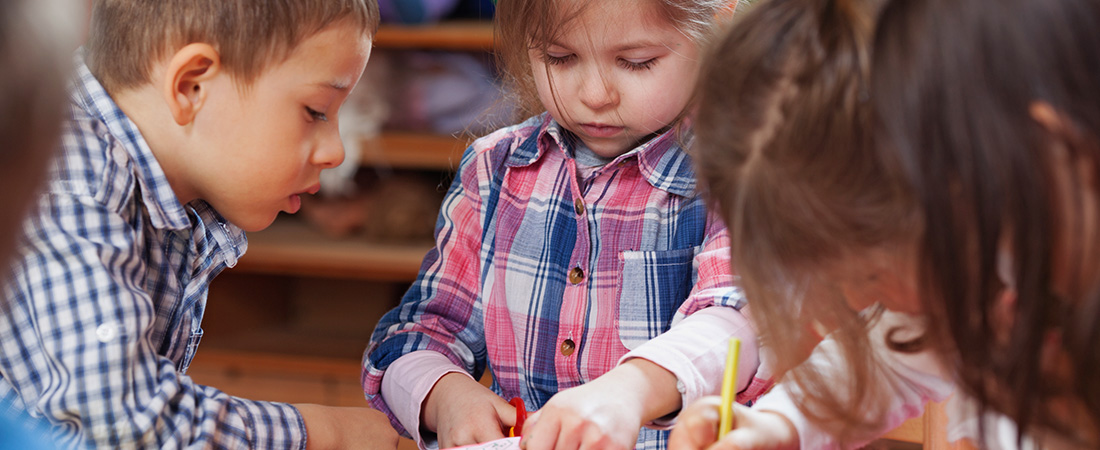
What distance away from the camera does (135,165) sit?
65 centimetres

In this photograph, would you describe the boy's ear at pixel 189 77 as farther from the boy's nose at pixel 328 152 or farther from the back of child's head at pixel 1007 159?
the back of child's head at pixel 1007 159

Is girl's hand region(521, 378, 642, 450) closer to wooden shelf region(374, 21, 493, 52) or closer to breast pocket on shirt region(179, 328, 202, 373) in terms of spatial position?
breast pocket on shirt region(179, 328, 202, 373)

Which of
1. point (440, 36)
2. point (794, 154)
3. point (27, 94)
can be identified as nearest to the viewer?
point (27, 94)

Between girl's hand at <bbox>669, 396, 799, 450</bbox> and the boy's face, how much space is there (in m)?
0.34

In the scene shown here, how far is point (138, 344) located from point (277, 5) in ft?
0.85

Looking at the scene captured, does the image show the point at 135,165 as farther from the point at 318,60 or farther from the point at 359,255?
the point at 359,255

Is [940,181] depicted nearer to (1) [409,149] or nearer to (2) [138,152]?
(2) [138,152]

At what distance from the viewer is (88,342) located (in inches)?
22.5

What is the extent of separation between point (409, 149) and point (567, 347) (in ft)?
3.71

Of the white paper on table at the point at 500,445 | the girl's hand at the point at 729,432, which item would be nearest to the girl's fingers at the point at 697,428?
the girl's hand at the point at 729,432

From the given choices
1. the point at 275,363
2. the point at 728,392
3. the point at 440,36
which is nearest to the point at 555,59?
the point at 728,392

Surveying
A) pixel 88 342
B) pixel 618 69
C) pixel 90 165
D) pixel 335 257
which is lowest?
pixel 335 257

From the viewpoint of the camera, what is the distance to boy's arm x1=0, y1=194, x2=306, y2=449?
0.57 meters

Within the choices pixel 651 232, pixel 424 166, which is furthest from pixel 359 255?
pixel 651 232
